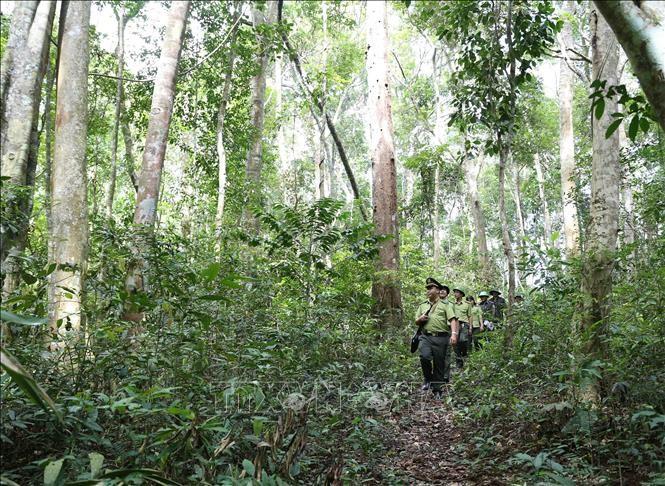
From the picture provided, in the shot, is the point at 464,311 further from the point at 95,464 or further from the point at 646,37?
the point at 95,464

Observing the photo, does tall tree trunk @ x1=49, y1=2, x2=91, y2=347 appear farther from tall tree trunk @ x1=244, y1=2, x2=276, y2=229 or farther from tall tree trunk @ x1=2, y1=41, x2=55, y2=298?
tall tree trunk @ x1=244, y1=2, x2=276, y2=229

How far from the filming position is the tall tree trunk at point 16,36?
4.69m

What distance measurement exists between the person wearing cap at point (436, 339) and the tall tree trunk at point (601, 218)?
2656 mm

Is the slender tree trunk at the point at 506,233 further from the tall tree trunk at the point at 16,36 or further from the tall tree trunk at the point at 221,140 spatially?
the tall tree trunk at the point at 221,140

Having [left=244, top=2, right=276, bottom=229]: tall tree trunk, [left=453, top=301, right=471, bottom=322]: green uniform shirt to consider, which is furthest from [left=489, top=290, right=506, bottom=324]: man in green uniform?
[left=244, top=2, right=276, bottom=229]: tall tree trunk

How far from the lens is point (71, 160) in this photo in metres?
5.98

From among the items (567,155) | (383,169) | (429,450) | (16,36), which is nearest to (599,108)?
(429,450)

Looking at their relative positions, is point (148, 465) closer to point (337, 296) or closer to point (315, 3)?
point (337, 296)

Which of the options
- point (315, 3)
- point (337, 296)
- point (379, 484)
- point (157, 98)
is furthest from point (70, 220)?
point (315, 3)

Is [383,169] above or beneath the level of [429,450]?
above

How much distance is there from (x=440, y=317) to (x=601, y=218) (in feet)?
9.35

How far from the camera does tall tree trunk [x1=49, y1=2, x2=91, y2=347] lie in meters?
5.66

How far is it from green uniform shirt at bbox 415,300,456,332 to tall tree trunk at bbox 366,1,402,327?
216 centimetres

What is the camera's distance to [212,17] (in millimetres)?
13188
